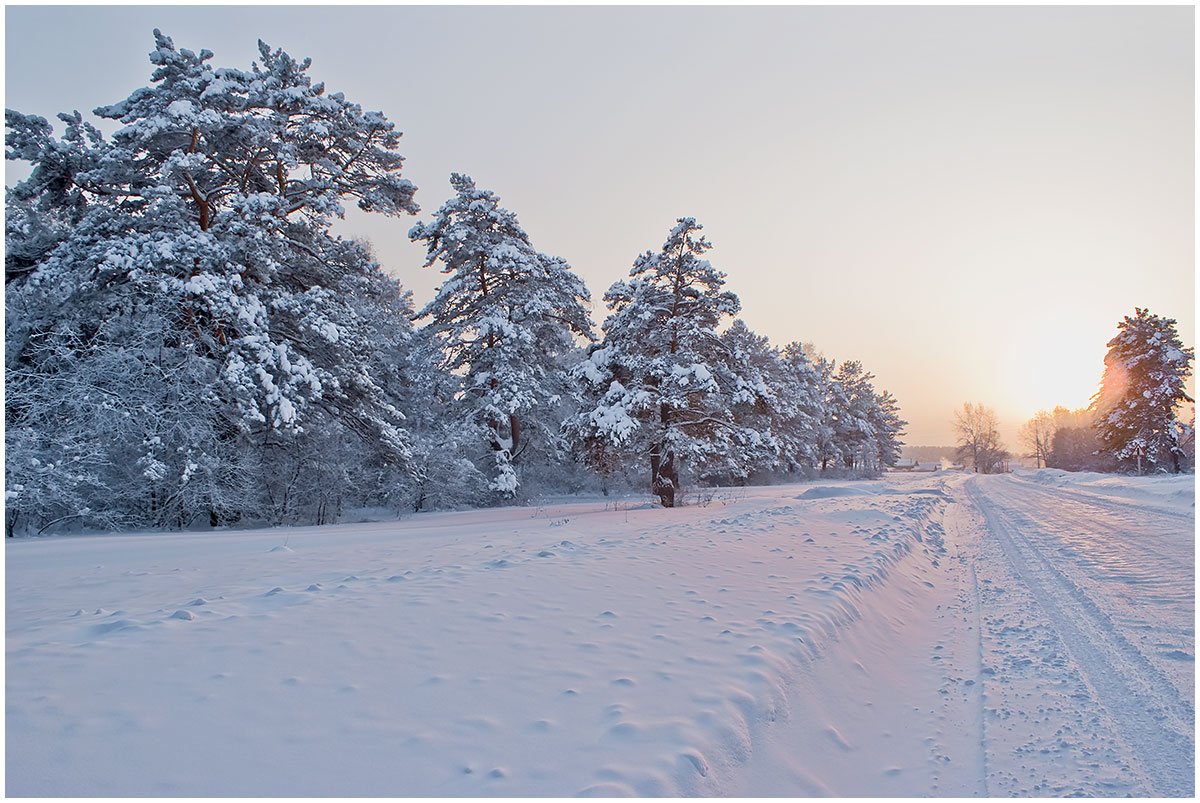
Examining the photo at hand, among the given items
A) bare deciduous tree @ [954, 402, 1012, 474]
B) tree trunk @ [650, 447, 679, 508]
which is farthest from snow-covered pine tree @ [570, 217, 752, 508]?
bare deciduous tree @ [954, 402, 1012, 474]

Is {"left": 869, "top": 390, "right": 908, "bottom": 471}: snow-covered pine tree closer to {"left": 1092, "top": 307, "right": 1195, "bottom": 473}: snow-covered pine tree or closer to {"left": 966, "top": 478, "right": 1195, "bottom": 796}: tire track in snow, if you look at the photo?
{"left": 1092, "top": 307, "right": 1195, "bottom": 473}: snow-covered pine tree

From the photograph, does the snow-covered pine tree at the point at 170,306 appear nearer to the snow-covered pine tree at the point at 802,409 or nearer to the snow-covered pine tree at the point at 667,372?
the snow-covered pine tree at the point at 667,372

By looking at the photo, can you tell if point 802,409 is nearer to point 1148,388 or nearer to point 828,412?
point 828,412

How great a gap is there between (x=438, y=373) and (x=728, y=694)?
2113cm

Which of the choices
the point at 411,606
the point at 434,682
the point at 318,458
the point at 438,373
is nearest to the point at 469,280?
the point at 438,373

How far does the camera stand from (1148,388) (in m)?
40.5

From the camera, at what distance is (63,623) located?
16.0 feet

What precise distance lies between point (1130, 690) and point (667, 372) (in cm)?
1449

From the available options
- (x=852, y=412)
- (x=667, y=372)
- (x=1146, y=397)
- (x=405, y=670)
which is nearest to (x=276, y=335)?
(x=667, y=372)

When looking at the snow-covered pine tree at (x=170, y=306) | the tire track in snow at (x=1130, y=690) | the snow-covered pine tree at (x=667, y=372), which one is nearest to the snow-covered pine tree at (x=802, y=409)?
the snow-covered pine tree at (x=667, y=372)

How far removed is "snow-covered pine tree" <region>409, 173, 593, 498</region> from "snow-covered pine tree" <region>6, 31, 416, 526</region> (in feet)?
22.9

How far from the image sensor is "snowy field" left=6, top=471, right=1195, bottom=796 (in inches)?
125

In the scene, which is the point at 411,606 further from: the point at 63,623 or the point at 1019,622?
the point at 1019,622

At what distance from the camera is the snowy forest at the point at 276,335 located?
13188 millimetres
